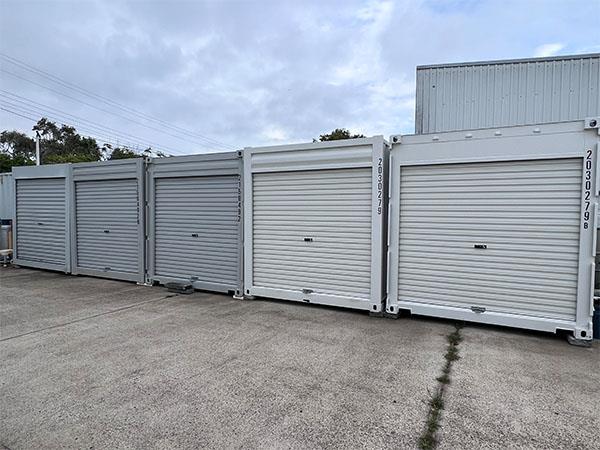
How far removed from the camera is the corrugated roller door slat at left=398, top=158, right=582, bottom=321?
183 inches

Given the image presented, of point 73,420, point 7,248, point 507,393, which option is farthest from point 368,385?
point 7,248

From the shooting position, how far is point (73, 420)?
2766 millimetres

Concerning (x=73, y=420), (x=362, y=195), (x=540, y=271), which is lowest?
(x=73, y=420)

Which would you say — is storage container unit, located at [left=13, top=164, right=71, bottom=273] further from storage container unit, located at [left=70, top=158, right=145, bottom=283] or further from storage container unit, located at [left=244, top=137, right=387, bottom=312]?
storage container unit, located at [left=244, top=137, right=387, bottom=312]

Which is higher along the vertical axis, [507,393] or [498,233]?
[498,233]

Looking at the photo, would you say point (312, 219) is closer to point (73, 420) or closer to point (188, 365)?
point (188, 365)

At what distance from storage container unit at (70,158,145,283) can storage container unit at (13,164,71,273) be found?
0.36 metres

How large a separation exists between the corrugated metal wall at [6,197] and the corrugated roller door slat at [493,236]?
11631 mm

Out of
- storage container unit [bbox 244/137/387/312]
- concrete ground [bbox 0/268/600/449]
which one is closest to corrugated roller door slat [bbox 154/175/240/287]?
storage container unit [bbox 244/137/387/312]

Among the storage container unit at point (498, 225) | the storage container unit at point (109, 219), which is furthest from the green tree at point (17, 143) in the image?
the storage container unit at point (498, 225)

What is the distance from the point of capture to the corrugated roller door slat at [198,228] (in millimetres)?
6984

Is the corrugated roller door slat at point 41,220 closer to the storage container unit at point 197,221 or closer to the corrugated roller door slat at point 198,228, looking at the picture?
the storage container unit at point 197,221

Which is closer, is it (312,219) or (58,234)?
(312,219)

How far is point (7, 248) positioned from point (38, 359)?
9.12 meters
